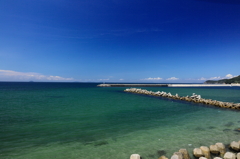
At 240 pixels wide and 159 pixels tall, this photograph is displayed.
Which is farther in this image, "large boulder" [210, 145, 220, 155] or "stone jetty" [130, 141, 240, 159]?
"large boulder" [210, 145, 220, 155]

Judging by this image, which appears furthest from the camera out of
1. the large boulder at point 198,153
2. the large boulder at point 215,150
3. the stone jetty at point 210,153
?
the large boulder at point 215,150

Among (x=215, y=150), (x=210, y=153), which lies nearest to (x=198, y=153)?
Result: (x=210, y=153)

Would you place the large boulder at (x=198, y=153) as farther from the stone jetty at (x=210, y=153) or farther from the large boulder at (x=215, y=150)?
the large boulder at (x=215, y=150)

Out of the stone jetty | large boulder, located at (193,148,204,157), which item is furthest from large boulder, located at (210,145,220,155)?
large boulder, located at (193,148,204,157)

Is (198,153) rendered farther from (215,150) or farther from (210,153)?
(215,150)

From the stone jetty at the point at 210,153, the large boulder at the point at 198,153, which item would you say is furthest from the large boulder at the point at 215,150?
the large boulder at the point at 198,153

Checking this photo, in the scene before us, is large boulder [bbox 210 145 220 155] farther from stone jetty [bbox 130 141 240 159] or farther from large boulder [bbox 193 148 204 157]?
large boulder [bbox 193 148 204 157]

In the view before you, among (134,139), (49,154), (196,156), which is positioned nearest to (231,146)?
(196,156)

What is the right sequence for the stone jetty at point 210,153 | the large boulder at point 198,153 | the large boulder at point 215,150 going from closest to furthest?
the stone jetty at point 210,153 < the large boulder at point 198,153 < the large boulder at point 215,150

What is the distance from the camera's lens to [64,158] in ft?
18.8

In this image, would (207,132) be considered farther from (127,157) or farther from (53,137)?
(53,137)

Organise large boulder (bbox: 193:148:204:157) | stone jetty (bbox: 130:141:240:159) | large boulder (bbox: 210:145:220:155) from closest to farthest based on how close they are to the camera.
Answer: stone jetty (bbox: 130:141:240:159), large boulder (bbox: 193:148:204:157), large boulder (bbox: 210:145:220:155)

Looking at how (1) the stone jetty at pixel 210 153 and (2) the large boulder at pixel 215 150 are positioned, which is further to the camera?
(2) the large boulder at pixel 215 150

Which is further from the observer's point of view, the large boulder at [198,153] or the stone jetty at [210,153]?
the large boulder at [198,153]
